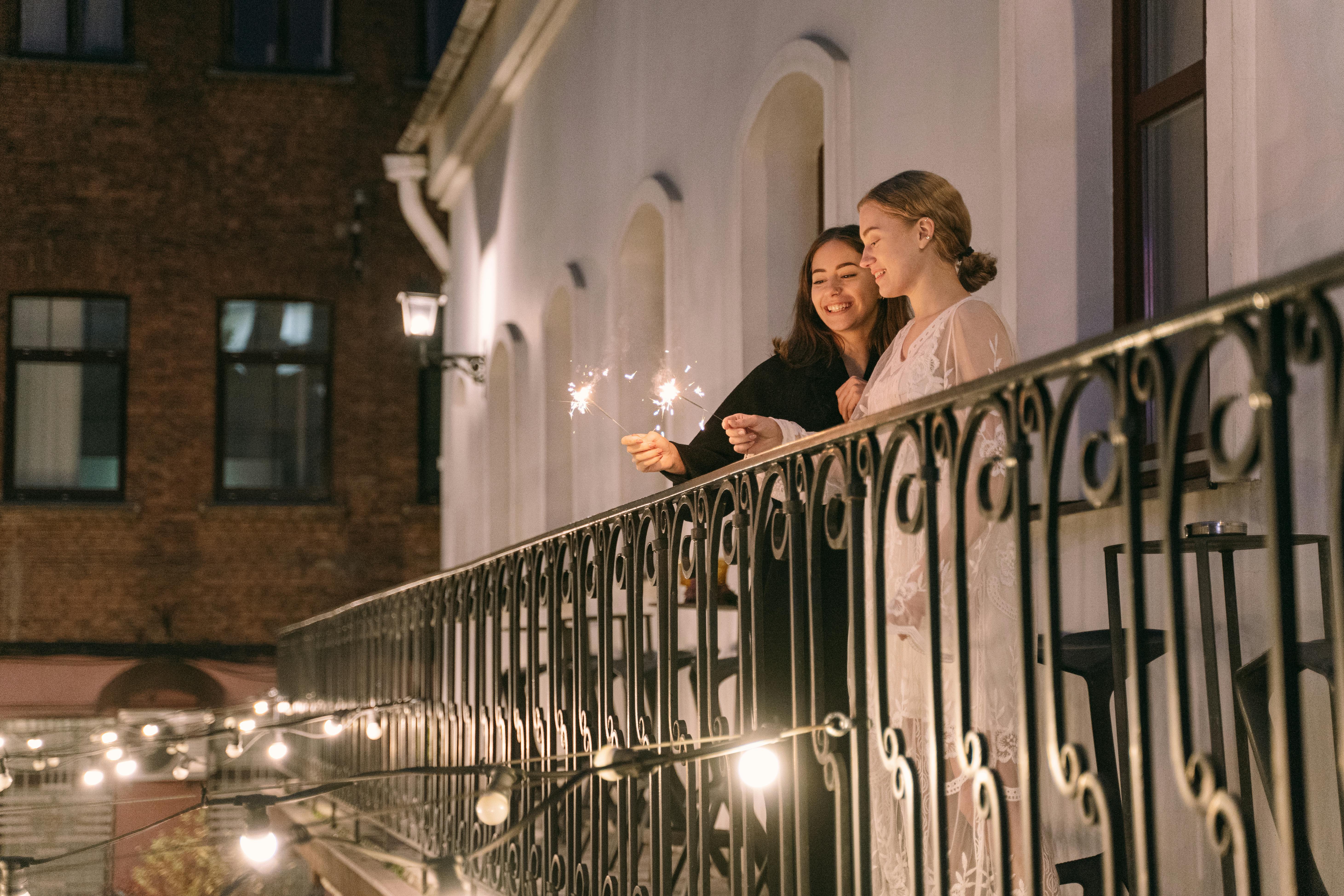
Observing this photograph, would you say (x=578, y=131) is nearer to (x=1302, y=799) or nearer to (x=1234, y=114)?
(x=1234, y=114)

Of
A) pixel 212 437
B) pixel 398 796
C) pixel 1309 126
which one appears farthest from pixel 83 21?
pixel 1309 126

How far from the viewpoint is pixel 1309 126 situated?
3381 mm

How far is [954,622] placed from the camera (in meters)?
2.94

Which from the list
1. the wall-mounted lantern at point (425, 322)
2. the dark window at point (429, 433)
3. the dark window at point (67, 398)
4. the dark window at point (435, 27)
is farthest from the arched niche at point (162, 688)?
the dark window at point (435, 27)

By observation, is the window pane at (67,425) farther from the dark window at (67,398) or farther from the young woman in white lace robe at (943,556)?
A: the young woman in white lace robe at (943,556)

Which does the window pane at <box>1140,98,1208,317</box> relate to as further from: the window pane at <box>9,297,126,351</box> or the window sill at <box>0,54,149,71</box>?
the window sill at <box>0,54,149,71</box>

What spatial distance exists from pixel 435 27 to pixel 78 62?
3.82 m

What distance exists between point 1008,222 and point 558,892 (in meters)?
2.42

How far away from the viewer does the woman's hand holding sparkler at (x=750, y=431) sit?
3477mm

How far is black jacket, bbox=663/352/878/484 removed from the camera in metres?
3.78

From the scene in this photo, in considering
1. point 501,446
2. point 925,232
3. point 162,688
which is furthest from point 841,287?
point 162,688

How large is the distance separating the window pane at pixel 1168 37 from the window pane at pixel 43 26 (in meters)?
14.3

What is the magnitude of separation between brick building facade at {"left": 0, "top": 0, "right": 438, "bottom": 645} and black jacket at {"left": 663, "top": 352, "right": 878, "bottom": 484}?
11.9 m

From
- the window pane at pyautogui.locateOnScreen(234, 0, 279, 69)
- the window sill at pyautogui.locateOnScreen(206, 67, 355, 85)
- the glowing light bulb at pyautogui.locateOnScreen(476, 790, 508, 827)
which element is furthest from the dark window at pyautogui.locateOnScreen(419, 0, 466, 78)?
the glowing light bulb at pyautogui.locateOnScreen(476, 790, 508, 827)
